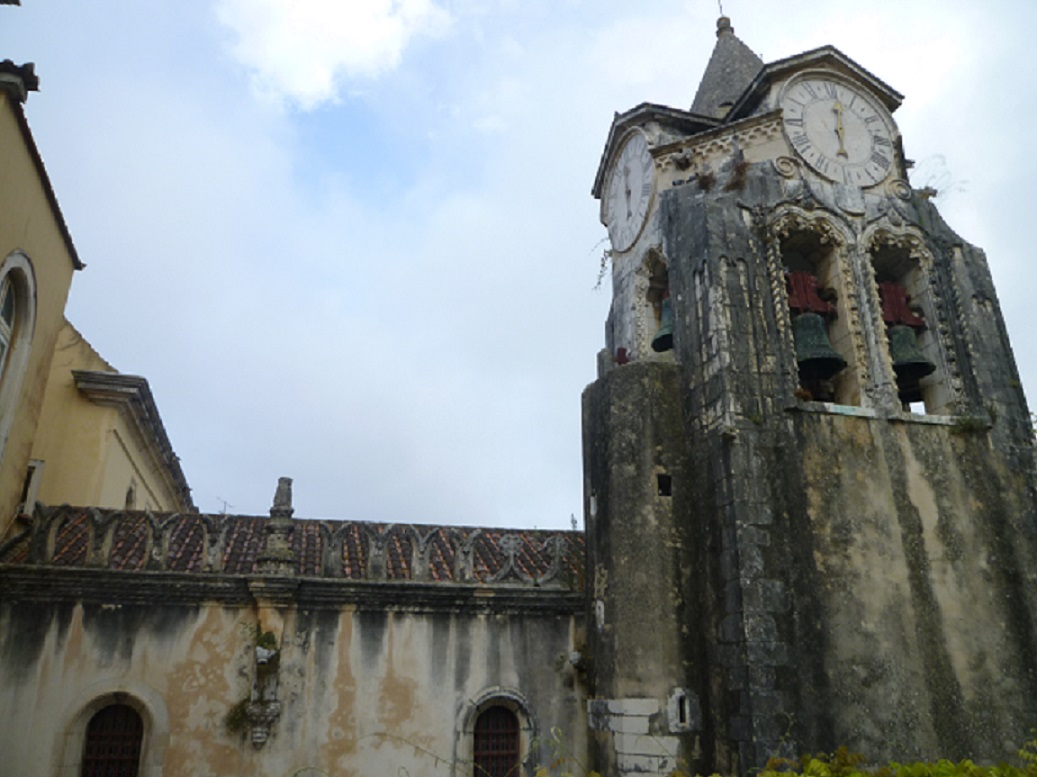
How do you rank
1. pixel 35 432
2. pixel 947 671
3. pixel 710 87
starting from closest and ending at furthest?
pixel 947 671 → pixel 35 432 → pixel 710 87

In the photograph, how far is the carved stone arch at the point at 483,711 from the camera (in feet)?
38.9

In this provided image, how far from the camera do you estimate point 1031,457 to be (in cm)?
1180

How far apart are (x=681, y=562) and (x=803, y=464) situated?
85.8 inches

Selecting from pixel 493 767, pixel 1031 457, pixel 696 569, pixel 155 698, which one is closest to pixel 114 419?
pixel 155 698

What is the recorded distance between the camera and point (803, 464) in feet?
35.6

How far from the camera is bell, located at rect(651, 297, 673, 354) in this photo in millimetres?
13194

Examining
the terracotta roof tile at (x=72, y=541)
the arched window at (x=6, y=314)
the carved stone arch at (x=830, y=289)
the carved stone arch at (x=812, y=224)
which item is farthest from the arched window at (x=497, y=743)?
the arched window at (x=6, y=314)

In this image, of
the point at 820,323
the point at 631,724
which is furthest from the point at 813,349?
the point at 631,724

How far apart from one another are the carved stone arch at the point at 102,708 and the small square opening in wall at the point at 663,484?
768 cm

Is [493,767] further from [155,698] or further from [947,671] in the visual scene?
[947,671]

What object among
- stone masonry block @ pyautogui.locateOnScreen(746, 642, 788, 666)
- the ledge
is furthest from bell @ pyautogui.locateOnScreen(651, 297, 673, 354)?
stone masonry block @ pyautogui.locateOnScreen(746, 642, 788, 666)

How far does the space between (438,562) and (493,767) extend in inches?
129

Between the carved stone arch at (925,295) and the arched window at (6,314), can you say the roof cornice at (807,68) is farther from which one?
the arched window at (6,314)

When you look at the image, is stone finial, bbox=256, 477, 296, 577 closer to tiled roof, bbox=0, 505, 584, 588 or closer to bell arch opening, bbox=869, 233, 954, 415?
tiled roof, bbox=0, 505, 584, 588
